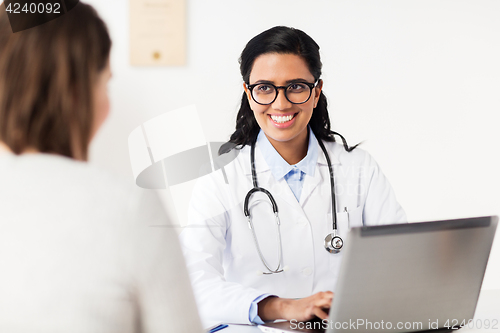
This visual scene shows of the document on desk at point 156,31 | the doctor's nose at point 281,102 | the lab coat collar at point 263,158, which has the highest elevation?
the document on desk at point 156,31

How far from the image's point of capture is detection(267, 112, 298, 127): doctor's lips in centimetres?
140

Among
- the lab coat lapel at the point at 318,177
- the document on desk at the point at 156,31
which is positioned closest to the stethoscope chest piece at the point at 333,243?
the lab coat lapel at the point at 318,177

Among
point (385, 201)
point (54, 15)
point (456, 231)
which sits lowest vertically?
point (385, 201)

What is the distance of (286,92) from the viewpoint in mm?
1378

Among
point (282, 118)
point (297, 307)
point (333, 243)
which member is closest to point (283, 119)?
point (282, 118)

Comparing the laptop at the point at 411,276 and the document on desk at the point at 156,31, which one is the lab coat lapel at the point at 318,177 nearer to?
the laptop at the point at 411,276

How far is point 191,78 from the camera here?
191cm

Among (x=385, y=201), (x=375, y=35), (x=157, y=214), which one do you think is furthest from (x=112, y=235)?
(x=375, y=35)

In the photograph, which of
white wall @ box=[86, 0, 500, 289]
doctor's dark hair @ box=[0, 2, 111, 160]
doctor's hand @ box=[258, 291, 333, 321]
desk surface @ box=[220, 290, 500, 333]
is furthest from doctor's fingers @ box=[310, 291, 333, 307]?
white wall @ box=[86, 0, 500, 289]

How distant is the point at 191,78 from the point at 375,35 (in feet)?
2.85

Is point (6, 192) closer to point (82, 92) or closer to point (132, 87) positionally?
point (82, 92)

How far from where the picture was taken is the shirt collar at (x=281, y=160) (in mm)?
1423

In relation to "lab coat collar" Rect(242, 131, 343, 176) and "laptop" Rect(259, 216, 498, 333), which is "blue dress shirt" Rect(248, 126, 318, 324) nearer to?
"lab coat collar" Rect(242, 131, 343, 176)

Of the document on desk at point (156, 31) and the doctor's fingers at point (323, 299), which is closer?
the doctor's fingers at point (323, 299)
